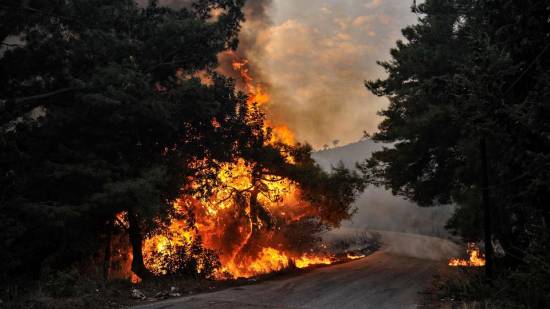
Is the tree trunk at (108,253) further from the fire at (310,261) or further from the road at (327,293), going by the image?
the fire at (310,261)

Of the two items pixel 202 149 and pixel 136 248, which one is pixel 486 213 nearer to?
pixel 202 149

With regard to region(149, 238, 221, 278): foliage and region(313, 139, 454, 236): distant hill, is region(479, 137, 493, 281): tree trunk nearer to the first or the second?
region(149, 238, 221, 278): foliage

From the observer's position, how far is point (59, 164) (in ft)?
48.0

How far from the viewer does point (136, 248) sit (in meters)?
18.5

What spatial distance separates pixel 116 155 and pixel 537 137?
48.3 ft

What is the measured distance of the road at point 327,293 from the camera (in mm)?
13250

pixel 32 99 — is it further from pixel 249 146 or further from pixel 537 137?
pixel 537 137

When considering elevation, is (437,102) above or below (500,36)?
above

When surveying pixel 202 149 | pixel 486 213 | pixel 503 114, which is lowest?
pixel 486 213

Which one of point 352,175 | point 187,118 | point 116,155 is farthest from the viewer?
point 352,175

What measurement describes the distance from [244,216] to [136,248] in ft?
24.2

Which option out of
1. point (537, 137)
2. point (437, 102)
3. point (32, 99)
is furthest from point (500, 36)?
point (32, 99)

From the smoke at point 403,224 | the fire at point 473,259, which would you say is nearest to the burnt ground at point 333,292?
the fire at point 473,259

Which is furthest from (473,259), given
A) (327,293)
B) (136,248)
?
(136,248)
